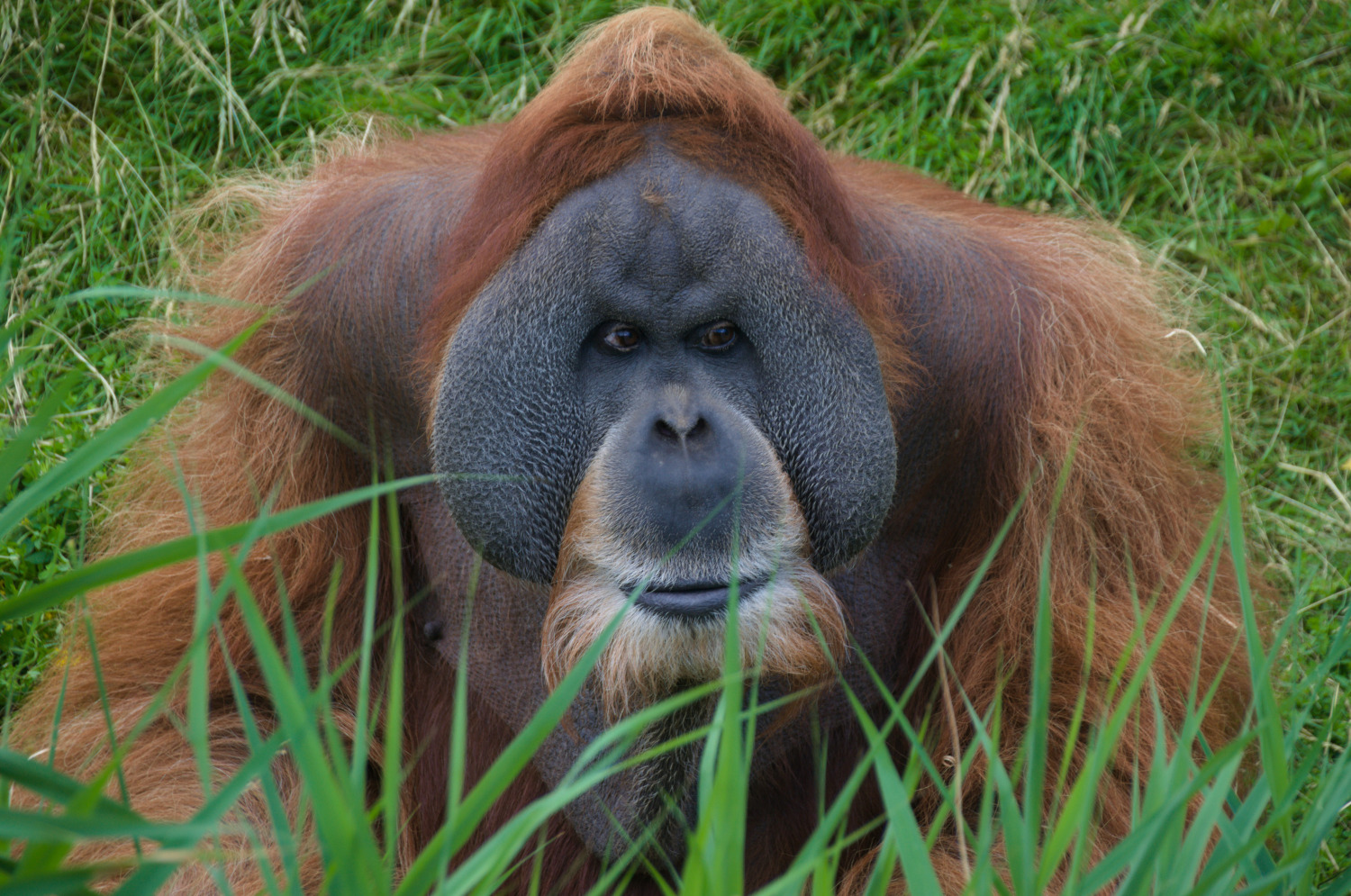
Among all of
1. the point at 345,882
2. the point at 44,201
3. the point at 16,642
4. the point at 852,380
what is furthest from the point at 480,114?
the point at 345,882

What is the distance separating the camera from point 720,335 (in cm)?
231

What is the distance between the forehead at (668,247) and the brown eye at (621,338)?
42mm

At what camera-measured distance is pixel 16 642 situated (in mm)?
3330

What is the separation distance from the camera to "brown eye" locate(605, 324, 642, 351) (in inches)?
90.7

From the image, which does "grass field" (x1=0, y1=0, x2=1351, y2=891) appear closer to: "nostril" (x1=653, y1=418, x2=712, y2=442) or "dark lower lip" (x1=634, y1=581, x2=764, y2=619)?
"nostril" (x1=653, y1=418, x2=712, y2=442)

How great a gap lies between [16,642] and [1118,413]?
2.55 metres

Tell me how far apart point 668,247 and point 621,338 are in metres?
0.17

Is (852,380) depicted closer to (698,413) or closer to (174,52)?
(698,413)

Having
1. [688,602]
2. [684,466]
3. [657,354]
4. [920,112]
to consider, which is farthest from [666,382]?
[920,112]

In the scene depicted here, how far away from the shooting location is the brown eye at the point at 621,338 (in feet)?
7.56

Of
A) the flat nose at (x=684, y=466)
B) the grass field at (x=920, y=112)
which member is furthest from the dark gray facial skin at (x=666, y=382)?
the grass field at (x=920, y=112)

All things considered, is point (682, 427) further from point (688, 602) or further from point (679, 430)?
point (688, 602)

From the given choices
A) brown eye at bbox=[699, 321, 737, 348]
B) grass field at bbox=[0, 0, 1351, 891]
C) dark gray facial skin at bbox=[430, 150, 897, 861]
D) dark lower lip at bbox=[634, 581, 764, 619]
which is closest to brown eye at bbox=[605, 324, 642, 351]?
dark gray facial skin at bbox=[430, 150, 897, 861]

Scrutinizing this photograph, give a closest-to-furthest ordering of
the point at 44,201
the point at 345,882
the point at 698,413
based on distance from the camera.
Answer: the point at 345,882 → the point at 698,413 → the point at 44,201
